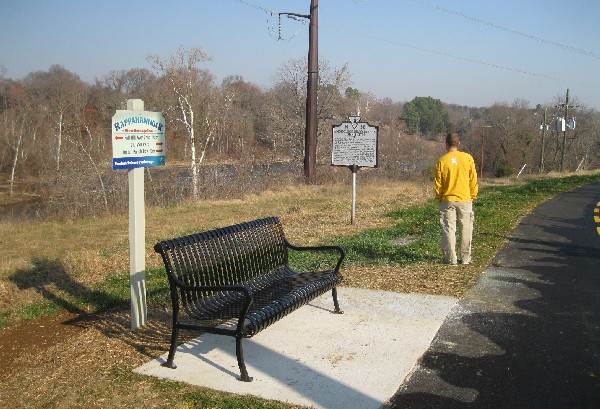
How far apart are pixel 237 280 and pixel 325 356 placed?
1193mm

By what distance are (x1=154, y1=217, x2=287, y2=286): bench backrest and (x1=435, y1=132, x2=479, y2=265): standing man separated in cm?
258

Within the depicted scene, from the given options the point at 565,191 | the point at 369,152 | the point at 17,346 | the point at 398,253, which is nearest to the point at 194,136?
the point at 565,191

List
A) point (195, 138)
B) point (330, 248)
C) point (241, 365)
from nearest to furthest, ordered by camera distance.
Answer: point (241, 365), point (330, 248), point (195, 138)

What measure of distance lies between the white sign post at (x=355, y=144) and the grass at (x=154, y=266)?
4.38ft

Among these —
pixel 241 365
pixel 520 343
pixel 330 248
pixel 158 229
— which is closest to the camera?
pixel 241 365

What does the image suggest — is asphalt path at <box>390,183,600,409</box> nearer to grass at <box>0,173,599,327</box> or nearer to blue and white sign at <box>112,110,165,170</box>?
grass at <box>0,173,599,327</box>

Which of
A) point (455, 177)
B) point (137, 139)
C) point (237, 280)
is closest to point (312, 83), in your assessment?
point (455, 177)

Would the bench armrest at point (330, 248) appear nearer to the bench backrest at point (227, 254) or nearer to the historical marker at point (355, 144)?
the bench backrest at point (227, 254)

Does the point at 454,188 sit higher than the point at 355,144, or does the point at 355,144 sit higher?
the point at 355,144

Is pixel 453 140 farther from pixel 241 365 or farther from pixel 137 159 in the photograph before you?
pixel 241 365

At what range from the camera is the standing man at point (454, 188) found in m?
7.80

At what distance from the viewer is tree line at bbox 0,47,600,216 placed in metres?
27.1

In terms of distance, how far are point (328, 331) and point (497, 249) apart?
4968 mm

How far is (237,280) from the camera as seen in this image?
555cm
